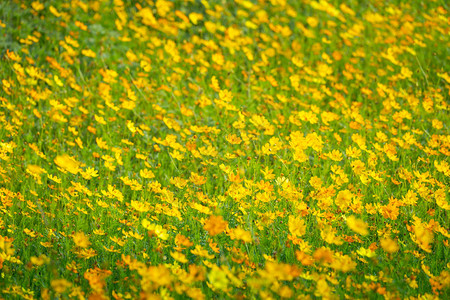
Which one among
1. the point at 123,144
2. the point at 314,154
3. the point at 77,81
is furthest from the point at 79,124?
the point at 314,154

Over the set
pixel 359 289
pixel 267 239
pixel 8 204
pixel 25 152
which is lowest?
pixel 25 152

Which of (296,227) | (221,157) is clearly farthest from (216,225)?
(221,157)

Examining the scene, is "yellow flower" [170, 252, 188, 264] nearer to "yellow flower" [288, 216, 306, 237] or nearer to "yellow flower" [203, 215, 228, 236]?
"yellow flower" [203, 215, 228, 236]

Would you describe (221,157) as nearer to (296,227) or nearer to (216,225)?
(296,227)

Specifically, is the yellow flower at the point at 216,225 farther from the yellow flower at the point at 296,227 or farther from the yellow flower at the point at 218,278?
the yellow flower at the point at 296,227

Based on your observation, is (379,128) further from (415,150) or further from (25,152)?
(25,152)

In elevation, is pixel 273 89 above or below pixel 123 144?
above

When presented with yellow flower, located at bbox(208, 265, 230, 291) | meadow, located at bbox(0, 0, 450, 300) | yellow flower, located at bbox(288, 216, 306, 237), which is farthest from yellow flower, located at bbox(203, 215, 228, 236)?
yellow flower, located at bbox(288, 216, 306, 237)

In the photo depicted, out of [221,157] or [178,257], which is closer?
[178,257]
